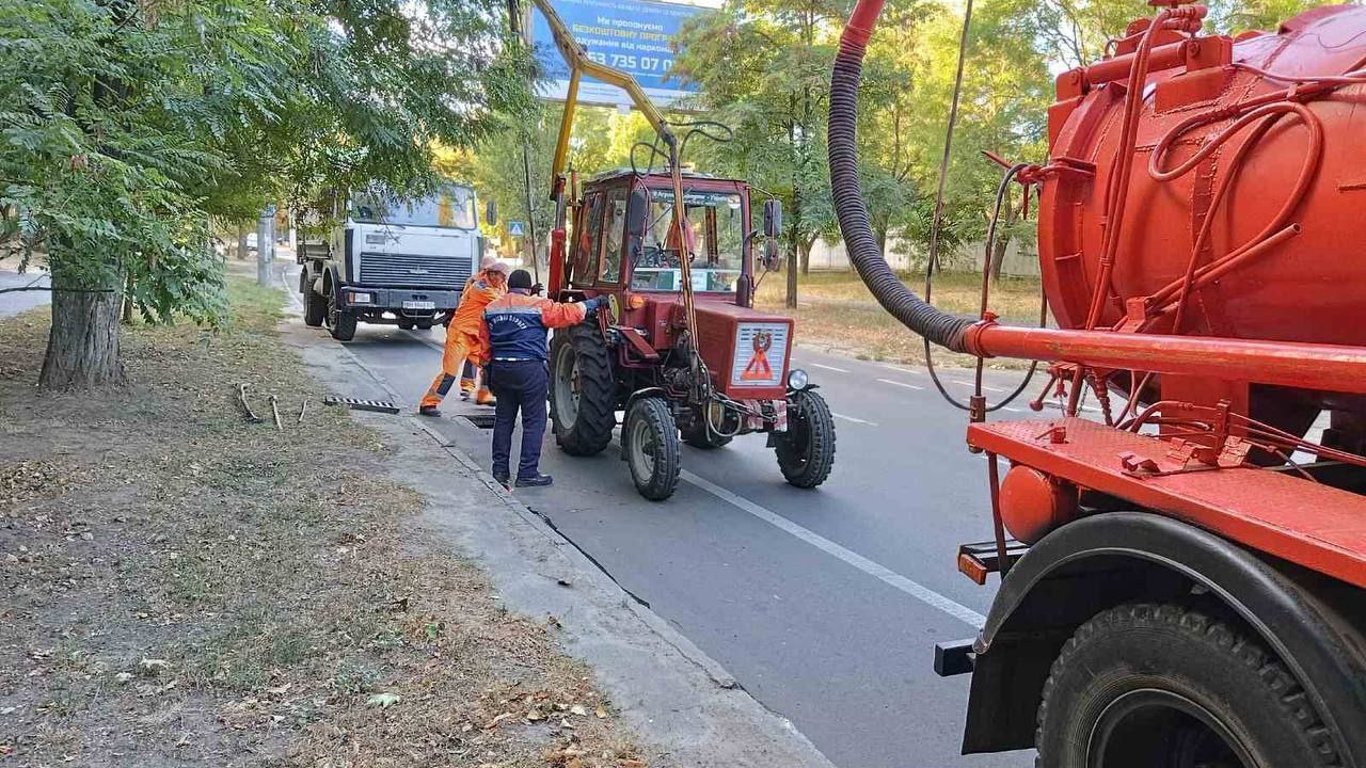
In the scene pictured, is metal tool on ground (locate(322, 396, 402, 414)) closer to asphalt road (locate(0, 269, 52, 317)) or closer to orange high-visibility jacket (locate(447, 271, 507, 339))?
orange high-visibility jacket (locate(447, 271, 507, 339))

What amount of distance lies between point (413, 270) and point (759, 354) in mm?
11217

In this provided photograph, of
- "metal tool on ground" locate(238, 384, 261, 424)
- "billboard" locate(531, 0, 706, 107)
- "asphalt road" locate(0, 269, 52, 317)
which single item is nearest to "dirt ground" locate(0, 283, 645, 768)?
"metal tool on ground" locate(238, 384, 261, 424)

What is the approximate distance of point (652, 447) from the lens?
22.7 feet

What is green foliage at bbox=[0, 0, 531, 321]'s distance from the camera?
14.6 feet

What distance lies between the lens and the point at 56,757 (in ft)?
9.83

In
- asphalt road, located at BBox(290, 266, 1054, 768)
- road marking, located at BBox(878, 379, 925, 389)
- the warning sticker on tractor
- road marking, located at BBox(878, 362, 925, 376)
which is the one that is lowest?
asphalt road, located at BBox(290, 266, 1054, 768)

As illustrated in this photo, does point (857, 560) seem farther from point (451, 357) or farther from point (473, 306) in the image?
point (473, 306)

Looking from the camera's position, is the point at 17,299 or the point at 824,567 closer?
the point at 824,567

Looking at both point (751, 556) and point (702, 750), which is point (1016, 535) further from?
point (751, 556)

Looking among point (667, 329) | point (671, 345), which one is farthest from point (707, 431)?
point (667, 329)

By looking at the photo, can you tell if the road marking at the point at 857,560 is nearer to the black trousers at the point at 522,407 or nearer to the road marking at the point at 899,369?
the black trousers at the point at 522,407

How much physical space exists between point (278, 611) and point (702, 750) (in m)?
2.08

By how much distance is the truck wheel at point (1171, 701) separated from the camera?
1.81 meters

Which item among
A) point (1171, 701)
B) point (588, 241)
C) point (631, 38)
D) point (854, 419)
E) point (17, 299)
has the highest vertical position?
point (631, 38)
